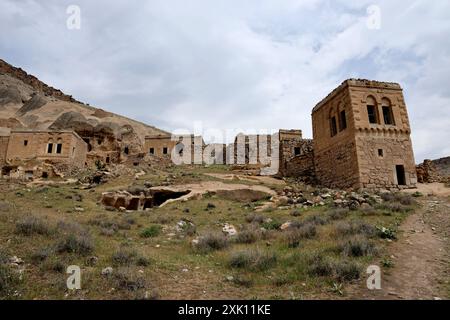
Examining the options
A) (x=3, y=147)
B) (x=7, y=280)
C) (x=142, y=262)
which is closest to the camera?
(x=7, y=280)

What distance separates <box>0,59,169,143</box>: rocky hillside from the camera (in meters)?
38.1

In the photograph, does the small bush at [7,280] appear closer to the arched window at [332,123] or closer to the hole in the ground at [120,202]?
the hole in the ground at [120,202]

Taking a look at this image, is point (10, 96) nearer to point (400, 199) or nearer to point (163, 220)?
point (163, 220)

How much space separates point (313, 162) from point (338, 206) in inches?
398

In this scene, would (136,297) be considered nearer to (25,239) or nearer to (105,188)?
(25,239)

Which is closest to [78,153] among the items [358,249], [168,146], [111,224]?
[168,146]

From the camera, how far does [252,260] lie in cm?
686

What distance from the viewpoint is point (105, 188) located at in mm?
21016

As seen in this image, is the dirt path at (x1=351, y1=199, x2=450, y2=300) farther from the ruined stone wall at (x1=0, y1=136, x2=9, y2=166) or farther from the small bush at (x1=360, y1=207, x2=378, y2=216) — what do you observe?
the ruined stone wall at (x1=0, y1=136, x2=9, y2=166)

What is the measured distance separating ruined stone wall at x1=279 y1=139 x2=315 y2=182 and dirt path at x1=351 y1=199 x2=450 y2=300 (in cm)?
1297

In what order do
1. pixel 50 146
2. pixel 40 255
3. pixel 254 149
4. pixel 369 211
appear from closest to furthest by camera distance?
pixel 40 255, pixel 369 211, pixel 50 146, pixel 254 149

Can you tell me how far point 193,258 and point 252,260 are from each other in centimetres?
170

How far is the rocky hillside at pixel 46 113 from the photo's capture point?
125 ft
